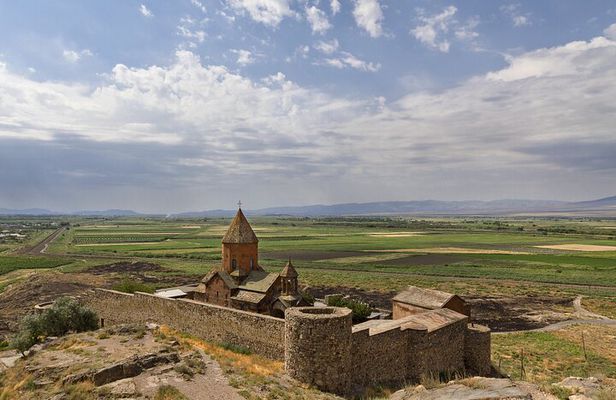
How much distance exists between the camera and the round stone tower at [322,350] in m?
13.7

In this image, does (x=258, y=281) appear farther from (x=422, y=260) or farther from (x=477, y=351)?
(x=422, y=260)

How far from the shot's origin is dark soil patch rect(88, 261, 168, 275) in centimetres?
6031

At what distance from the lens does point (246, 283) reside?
24.8 meters

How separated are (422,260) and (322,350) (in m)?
60.4

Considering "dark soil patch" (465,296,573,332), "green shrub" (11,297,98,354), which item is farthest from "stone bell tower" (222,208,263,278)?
"dark soil patch" (465,296,573,332)

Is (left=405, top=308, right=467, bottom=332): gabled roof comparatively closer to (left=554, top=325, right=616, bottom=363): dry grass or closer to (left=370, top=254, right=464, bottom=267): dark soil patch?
(left=554, top=325, right=616, bottom=363): dry grass

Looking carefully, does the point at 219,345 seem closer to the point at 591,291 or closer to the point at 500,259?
the point at 591,291

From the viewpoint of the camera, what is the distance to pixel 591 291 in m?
44.6

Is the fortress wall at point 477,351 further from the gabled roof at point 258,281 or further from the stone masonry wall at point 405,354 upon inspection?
the gabled roof at point 258,281

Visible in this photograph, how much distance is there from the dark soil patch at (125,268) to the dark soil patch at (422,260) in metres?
34.1

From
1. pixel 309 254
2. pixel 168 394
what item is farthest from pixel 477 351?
pixel 309 254

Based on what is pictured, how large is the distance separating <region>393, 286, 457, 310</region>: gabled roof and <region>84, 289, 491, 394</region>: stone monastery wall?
2635 millimetres

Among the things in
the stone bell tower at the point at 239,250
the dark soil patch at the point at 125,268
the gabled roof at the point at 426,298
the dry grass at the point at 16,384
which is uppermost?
the stone bell tower at the point at 239,250

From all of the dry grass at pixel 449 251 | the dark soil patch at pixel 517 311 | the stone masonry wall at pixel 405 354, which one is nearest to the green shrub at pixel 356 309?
the stone masonry wall at pixel 405 354
